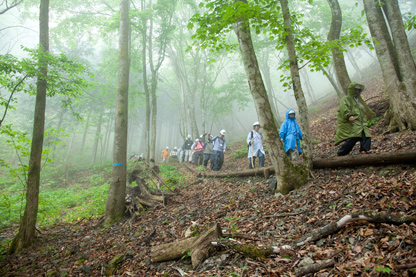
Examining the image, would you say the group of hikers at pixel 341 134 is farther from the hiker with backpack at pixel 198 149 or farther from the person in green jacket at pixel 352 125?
the hiker with backpack at pixel 198 149

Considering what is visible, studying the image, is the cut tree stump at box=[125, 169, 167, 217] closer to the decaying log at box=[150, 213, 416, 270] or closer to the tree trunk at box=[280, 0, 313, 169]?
the decaying log at box=[150, 213, 416, 270]

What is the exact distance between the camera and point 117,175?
585 cm

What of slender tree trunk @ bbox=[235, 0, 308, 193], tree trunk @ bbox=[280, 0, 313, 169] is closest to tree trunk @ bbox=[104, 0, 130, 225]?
slender tree trunk @ bbox=[235, 0, 308, 193]

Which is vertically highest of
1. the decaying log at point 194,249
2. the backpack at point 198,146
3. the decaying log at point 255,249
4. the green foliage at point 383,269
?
the backpack at point 198,146

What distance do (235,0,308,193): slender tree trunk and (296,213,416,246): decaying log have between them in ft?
6.14

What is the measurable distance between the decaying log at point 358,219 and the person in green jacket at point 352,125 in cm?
300

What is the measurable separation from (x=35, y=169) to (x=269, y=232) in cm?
589

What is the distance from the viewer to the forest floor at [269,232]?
6.81 ft

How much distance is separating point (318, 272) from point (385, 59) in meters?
7.21

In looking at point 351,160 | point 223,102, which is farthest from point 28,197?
point 223,102

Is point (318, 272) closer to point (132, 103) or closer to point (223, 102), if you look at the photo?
point (132, 103)

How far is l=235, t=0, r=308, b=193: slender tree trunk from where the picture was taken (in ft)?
14.5

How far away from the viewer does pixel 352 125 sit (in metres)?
4.96

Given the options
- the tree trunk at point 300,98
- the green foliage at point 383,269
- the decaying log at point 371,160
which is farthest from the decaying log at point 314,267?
the decaying log at point 371,160
